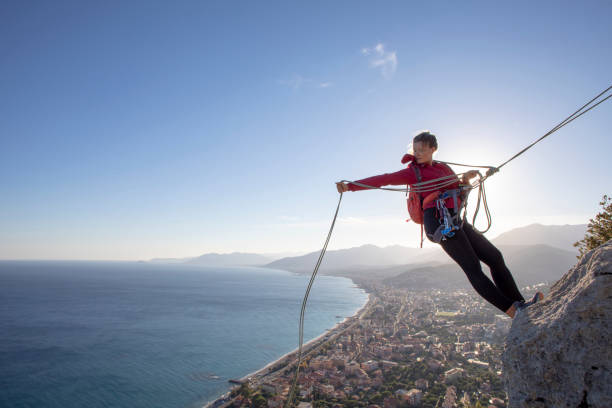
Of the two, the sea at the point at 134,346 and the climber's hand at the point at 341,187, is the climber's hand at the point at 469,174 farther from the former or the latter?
the sea at the point at 134,346

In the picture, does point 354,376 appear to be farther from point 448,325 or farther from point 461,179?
point 461,179

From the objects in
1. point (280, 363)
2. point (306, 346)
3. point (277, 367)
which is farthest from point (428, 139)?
point (306, 346)

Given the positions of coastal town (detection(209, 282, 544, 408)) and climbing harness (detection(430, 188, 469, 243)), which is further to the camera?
coastal town (detection(209, 282, 544, 408))

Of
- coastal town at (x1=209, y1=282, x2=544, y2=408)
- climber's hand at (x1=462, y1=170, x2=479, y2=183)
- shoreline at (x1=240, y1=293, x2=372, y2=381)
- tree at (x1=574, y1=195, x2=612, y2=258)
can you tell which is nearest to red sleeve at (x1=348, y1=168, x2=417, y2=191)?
climber's hand at (x1=462, y1=170, x2=479, y2=183)

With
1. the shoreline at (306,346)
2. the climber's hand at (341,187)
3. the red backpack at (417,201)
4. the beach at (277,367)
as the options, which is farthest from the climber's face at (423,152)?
the shoreline at (306,346)

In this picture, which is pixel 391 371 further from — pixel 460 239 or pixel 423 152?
pixel 423 152

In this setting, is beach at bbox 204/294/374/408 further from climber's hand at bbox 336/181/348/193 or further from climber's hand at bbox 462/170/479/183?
climber's hand at bbox 462/170/479/183

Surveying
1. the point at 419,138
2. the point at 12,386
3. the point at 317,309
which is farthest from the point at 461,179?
the point at 317,309
